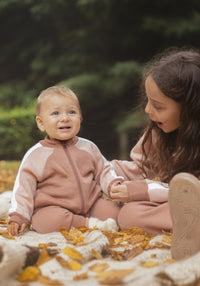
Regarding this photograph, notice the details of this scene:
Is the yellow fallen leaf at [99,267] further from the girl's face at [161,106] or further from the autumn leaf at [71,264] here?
the girl's face at [161,106]

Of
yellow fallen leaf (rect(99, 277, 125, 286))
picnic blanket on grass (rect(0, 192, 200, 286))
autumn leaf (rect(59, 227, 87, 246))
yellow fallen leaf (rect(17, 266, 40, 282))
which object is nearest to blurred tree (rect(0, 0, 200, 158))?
autumn leaf (rect(59, 227, 87, 246))

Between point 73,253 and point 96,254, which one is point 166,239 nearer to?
point 96,254

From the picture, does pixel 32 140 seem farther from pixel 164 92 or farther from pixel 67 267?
pixel 67 267

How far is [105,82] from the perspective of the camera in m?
8.05

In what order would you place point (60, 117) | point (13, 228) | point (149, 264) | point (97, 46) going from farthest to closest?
point (97, 46) < point (60, 117) < point (13, 228) < point (149, 264)

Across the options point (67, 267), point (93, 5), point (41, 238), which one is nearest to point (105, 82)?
point (93, 5)

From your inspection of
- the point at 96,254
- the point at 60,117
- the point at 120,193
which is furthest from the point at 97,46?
the point at 96,254

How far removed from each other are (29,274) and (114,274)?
1.13 ft

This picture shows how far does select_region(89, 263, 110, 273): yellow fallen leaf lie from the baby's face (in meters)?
1.03

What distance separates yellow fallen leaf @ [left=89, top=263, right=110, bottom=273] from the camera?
145 cm

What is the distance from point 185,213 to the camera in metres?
1.54

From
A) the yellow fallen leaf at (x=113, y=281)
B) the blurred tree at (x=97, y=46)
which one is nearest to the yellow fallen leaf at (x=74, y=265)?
the yellow fallen leaf at (x=113, y=281)

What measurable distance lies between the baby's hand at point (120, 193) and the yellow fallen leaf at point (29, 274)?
94cm

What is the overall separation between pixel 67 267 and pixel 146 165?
1271 mm
